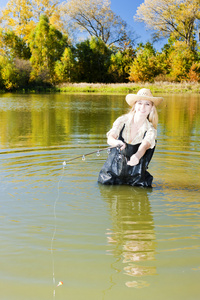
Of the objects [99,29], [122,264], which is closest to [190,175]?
[122,264]

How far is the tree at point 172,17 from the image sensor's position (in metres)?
42.2

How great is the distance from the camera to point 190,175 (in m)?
5.70

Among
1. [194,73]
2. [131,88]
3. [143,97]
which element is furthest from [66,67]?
[143,97]

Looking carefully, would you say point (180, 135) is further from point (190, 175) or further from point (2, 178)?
point (2, 178)

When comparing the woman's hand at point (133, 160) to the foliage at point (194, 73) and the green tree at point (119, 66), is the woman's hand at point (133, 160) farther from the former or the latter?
Answer: the green tree at point (119, 66)

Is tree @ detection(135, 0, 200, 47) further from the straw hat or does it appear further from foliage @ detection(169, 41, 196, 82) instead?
the straw hat

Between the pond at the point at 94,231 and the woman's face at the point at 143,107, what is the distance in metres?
1.03

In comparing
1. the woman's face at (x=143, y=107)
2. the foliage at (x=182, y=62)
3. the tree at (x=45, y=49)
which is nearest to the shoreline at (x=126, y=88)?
the tree at (x=45, y=49)

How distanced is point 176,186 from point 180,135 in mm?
4597

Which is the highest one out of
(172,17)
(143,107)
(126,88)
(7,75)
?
(172,17)

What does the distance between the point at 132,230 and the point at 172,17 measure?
148 ft

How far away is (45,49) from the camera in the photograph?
146 feet

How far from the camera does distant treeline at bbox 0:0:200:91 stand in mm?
41469

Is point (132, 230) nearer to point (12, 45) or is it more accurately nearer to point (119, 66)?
point (119, 66)
